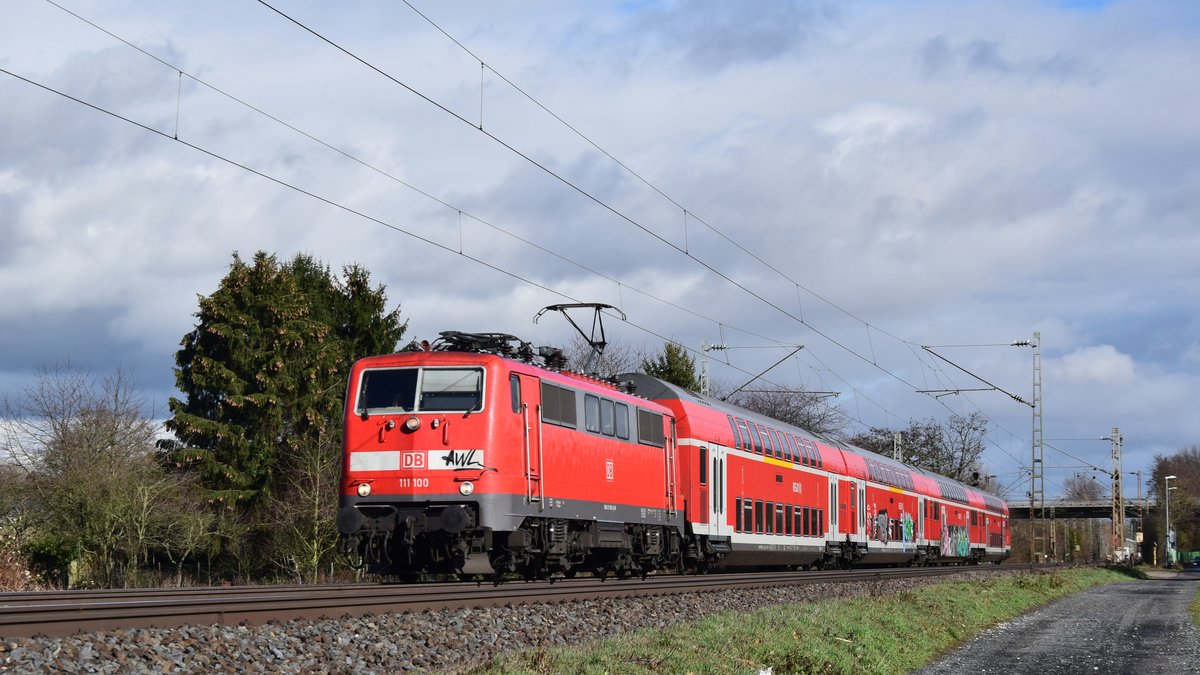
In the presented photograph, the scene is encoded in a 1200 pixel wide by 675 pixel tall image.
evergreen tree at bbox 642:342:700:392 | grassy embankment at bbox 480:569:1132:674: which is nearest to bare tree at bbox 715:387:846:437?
evergreen tree at bbox 642:342:700:392

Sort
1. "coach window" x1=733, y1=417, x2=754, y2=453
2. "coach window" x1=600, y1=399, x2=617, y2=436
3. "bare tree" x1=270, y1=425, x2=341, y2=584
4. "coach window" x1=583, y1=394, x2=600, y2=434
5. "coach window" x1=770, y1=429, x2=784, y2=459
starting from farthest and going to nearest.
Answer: "bare tree" x1=270, y1=425, x2=341, y2=584
"coach window" x1=770, y1=429, x2=784, y2=459
"coach window" x1=733, y1=417, x2=754, y2=453
"coach window" x1=600, y1=399, x2=617, y2=436
"coach window" x1=583, y1=394, x2=600, y2=434

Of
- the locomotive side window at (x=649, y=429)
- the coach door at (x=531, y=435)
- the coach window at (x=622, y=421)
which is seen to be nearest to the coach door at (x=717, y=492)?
the locomotive side window at (x=649, y=429)

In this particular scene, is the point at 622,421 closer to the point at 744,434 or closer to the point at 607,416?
the point at 607,416

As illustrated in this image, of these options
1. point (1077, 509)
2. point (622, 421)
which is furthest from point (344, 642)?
point (1077, 509)

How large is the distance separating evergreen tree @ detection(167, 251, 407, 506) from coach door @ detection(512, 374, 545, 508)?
29688 mm

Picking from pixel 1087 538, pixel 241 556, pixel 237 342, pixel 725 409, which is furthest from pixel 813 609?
pixel 1087 538

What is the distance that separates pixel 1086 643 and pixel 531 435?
1001 cm

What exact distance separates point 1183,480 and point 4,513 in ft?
471

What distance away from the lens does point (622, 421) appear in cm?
2417

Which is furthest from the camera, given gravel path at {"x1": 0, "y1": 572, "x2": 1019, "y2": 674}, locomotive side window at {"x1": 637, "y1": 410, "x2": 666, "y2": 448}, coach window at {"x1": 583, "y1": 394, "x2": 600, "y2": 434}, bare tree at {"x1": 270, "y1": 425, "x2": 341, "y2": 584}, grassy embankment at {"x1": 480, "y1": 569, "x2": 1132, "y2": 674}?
bare tree at {"x1": 270, "y1": 425, "x2": 341, "y2": 584}

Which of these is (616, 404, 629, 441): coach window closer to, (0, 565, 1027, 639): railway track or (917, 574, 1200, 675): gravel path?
(0, 565, 1027, 639): railway track

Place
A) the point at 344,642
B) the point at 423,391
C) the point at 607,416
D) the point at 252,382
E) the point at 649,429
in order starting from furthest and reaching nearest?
1. the point at 252,382
2. the point at 649,429
3. the point at 607,416
4. the point at 423,391
5. the point at 344,642

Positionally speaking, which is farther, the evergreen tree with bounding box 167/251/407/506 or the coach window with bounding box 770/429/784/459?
the evergreen tree with bounding box 167/251/407/506

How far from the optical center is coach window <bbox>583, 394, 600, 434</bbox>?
Result: 2248 centimetres
